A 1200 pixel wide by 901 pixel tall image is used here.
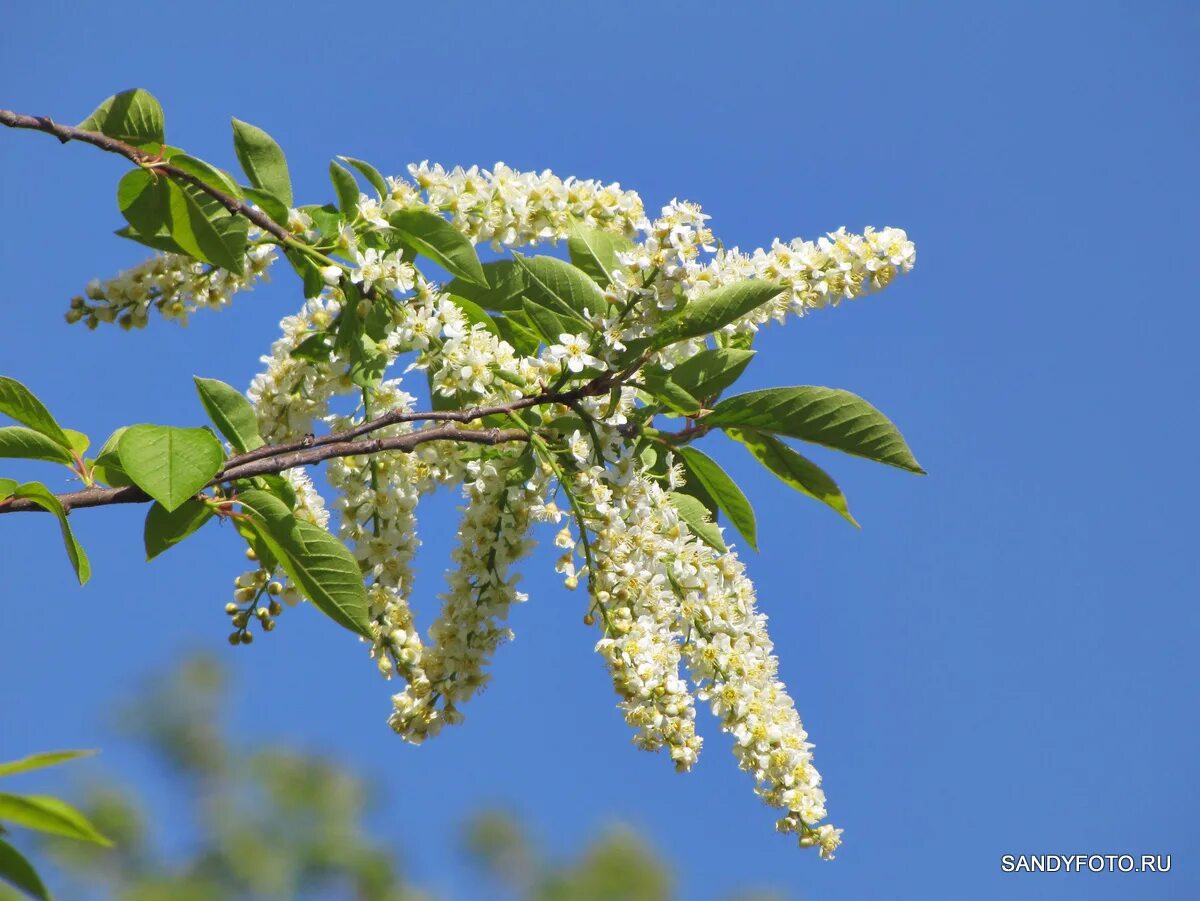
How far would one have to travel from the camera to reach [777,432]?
6.12 ft

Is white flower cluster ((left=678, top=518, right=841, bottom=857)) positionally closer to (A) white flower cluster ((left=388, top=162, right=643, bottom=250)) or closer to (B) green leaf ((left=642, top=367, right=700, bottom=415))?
(B) green leaf ((left=642, top=367, right=700, bottom=415))

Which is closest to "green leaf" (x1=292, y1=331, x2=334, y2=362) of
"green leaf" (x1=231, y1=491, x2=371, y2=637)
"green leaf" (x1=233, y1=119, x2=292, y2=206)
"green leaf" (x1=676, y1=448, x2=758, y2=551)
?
"green leaf" (x1=233, y1=119, x2=292, y2=206)

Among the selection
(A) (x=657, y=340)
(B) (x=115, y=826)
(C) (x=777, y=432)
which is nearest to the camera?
(A) (x=657, y=340)

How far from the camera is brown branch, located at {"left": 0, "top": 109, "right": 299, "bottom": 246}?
1.54m

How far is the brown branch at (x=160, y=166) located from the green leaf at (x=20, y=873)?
89 centimetres

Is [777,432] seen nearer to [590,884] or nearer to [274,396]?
[274,396]

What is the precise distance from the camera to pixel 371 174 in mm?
1816

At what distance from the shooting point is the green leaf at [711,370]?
181 centimetres

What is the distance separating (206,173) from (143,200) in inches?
4.8

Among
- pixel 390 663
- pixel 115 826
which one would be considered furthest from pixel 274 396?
pixel 115 826

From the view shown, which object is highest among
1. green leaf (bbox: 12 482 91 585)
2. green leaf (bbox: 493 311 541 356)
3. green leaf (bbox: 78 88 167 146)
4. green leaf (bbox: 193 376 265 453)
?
green leaf (bbox: 493 311 541 356)

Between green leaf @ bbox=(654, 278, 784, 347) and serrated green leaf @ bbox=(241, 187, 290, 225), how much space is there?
1.94ft

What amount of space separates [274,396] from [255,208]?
1.33ft

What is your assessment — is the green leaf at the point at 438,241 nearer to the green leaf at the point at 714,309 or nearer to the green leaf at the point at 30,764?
the green leaf at the point at 714,309
